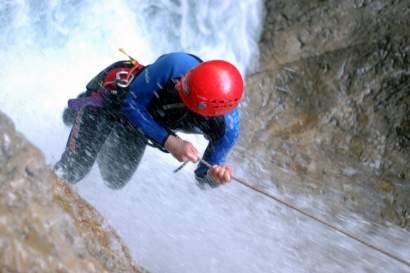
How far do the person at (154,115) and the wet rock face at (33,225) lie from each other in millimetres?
1262

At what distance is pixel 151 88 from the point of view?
391 centimetres

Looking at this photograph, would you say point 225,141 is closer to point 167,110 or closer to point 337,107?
point 167,110

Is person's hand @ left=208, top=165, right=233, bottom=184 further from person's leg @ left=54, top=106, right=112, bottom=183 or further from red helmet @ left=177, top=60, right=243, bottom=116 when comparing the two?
person's leg @ left=54, top=106, right=112, bottom=183

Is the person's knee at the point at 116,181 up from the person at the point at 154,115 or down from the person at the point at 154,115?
down

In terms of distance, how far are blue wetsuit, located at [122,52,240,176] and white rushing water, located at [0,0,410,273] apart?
3.31 ft

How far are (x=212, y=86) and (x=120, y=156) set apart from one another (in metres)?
1.59

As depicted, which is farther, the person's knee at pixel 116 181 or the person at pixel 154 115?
the person's knee at pixel 116 181

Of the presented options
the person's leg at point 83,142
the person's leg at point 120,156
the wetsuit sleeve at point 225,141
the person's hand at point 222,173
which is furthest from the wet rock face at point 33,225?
the person's leg at point 120,156

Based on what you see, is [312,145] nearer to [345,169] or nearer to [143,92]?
[345,169]

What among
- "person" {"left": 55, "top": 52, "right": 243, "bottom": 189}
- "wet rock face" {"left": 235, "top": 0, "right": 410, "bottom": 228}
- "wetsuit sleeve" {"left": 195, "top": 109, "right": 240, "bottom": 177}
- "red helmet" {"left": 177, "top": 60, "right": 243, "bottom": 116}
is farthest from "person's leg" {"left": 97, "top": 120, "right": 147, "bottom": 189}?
"wet rock face" {"left": 235, "top": 0, "right": 410, "bottom": 228}

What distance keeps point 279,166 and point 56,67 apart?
3439 millimetres

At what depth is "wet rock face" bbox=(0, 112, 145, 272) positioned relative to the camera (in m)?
2.18

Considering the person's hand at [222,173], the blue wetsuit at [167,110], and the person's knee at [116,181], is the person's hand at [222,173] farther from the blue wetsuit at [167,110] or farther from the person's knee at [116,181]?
the person's knee at [116,181]

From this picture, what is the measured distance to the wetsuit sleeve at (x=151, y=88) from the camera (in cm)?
387
